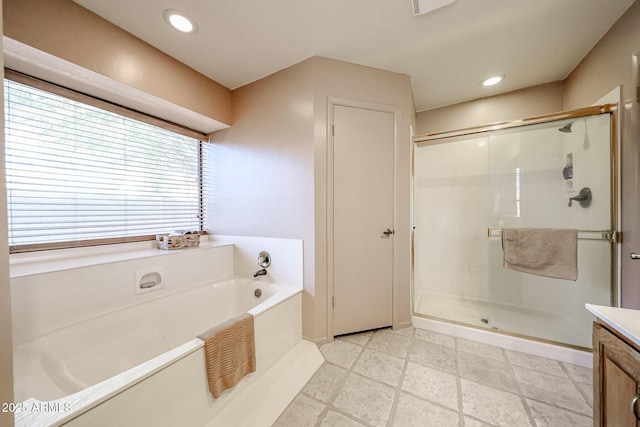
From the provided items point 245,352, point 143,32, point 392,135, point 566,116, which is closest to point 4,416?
point 245,352

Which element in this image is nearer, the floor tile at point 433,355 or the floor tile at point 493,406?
the floor tile at point 493,406

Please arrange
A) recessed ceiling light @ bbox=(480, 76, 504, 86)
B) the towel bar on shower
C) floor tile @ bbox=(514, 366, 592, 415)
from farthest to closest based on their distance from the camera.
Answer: recessed ceiling light @ bbox=(480, 76, 504, 86), the towel bar on shower, floor tile @ bbox=(514, 366, 592, 415)

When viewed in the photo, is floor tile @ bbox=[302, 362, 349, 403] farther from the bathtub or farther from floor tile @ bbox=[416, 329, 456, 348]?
floor tile @ bbox=[416, 329, 456, 348]

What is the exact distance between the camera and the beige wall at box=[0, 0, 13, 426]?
55 cm

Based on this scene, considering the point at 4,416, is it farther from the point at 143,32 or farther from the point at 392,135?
the point at 392,135

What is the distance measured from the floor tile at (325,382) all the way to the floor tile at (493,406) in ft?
2.34

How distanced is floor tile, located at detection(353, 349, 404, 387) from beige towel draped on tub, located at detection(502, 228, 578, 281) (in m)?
1.25

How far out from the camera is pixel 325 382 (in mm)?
1430

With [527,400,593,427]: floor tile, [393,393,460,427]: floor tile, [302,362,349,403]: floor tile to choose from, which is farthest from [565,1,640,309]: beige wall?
[302,362,349,403]: floor tile

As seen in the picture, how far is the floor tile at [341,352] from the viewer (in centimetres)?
163

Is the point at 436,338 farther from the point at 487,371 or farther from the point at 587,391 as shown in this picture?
the point at 587,391

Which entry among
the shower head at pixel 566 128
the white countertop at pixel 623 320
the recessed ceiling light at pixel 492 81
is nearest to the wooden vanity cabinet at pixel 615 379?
the white countertop at pixel 623 320

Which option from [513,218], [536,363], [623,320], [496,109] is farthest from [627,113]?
[536,363]

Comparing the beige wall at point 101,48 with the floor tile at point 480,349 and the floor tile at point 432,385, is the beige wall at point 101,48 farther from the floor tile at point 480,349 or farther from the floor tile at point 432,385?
the floor tile at point 480,349
